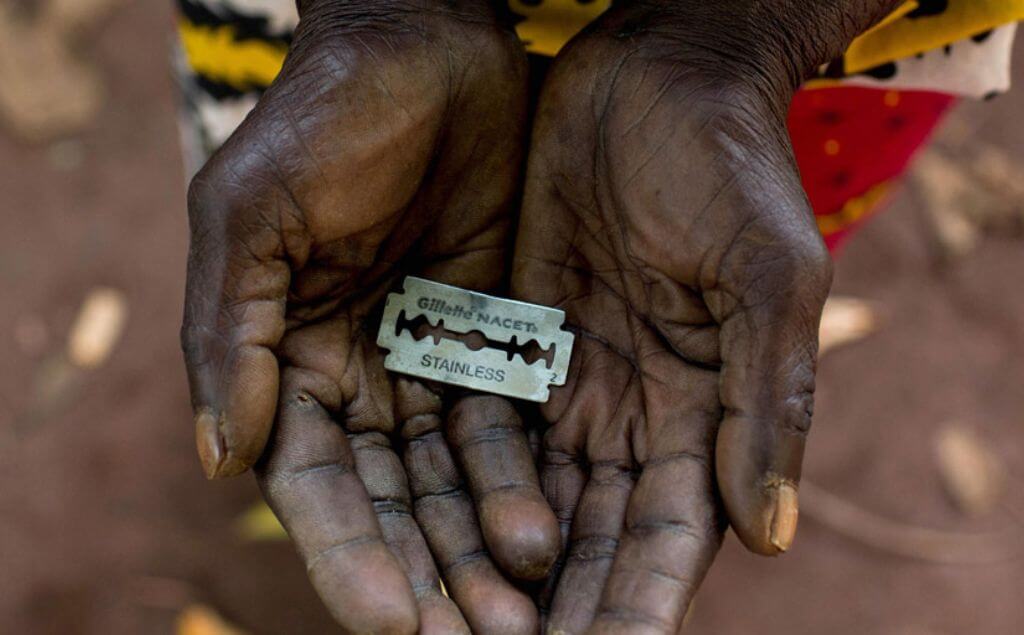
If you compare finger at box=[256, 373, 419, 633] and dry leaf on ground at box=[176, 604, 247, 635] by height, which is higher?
finger at box=[256, 373, 419, 633]

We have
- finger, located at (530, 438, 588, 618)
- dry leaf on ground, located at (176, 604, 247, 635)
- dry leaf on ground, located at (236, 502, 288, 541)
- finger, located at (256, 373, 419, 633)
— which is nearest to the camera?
finger, located at (256, 373, 419, 633)

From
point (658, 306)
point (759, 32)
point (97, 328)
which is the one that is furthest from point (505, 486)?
point (97, 328)

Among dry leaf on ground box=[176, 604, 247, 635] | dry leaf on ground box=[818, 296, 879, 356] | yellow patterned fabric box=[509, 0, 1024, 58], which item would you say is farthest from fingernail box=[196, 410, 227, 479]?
dry leaf on ground box=[818, 296, 879, 356]

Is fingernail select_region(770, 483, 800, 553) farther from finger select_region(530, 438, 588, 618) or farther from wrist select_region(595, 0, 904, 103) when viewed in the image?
wrist select_region(595, 0, 904, 103)

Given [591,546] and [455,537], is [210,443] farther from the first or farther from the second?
[591,546]

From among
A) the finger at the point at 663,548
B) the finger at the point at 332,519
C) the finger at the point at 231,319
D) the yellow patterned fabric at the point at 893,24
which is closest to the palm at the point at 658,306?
the finger at the point at 663,548

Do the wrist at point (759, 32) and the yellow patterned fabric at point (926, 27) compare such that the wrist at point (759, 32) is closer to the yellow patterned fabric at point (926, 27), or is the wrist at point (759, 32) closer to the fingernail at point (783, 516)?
the yellow patterned fabric at point (926, 27)
